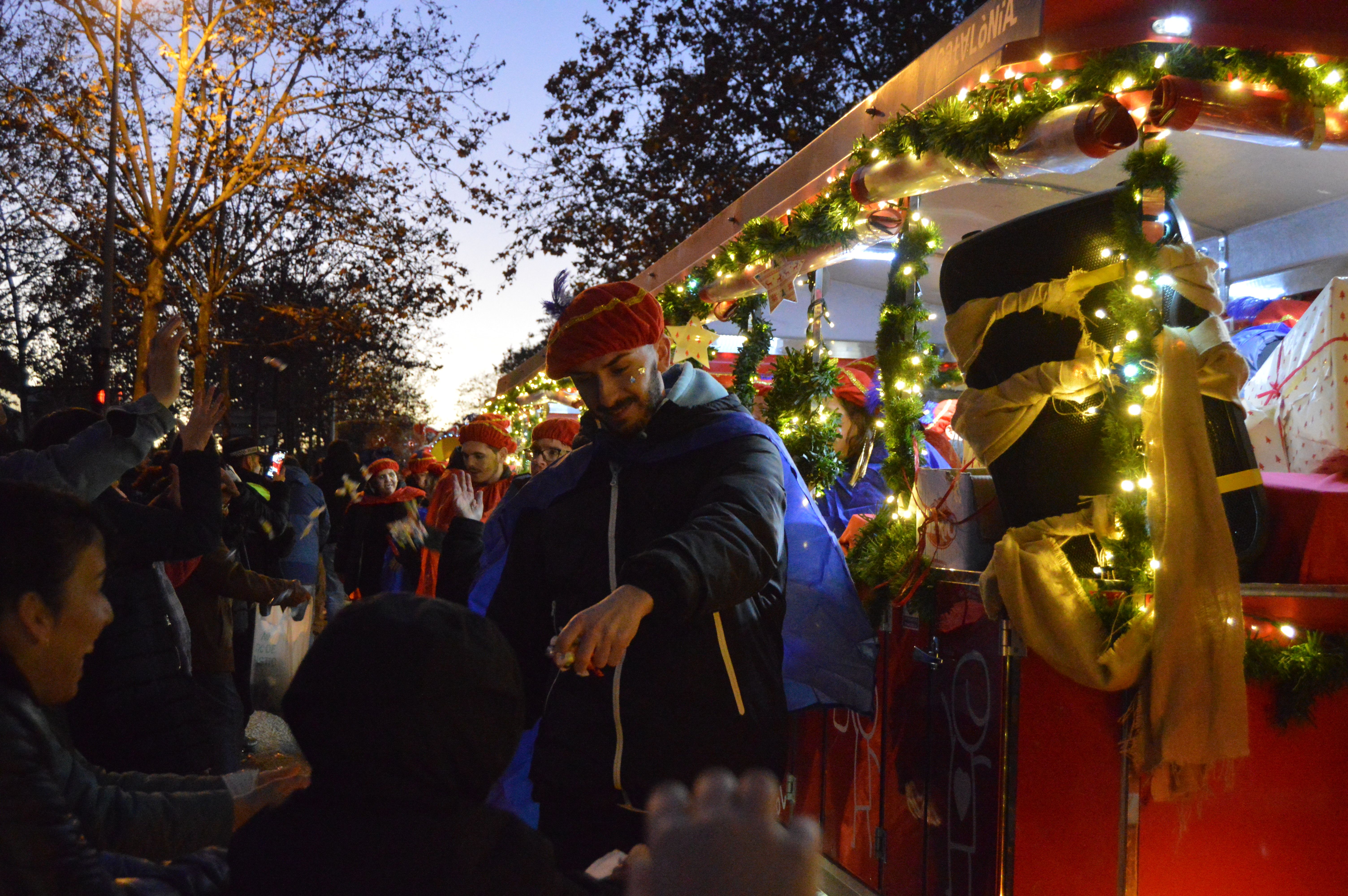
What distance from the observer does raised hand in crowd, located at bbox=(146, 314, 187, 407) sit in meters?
3.33

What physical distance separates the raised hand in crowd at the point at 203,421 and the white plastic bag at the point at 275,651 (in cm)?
371

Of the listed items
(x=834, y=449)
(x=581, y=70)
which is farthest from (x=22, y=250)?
(x=834, y=449)

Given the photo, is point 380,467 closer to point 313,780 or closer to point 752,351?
point 752,351

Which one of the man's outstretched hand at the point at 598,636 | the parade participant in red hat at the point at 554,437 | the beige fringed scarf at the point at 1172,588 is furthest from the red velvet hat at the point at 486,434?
the man's outstretched hand at the point at 598,636

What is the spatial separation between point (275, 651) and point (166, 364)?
14.0ft

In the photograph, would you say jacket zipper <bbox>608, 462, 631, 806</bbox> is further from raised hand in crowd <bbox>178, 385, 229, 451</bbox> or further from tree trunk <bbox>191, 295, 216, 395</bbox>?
tree trunk <bbox>191, 295, 216, 395</bbox>

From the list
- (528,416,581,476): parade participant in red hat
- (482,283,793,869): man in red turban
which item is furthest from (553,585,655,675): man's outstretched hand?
(528,416,581,476): parade participant in red hat

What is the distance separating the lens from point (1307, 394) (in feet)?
12.0

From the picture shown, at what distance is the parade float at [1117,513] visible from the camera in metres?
2.98

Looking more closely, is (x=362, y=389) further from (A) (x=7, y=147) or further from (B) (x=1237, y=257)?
(B) (x=1237, y=257)

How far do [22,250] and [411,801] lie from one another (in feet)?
143

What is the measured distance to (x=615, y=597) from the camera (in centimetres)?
189

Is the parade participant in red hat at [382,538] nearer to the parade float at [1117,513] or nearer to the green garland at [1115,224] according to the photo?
the green garland at [1115,224]

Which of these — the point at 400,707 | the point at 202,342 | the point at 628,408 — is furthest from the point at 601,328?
the point at 202,342
